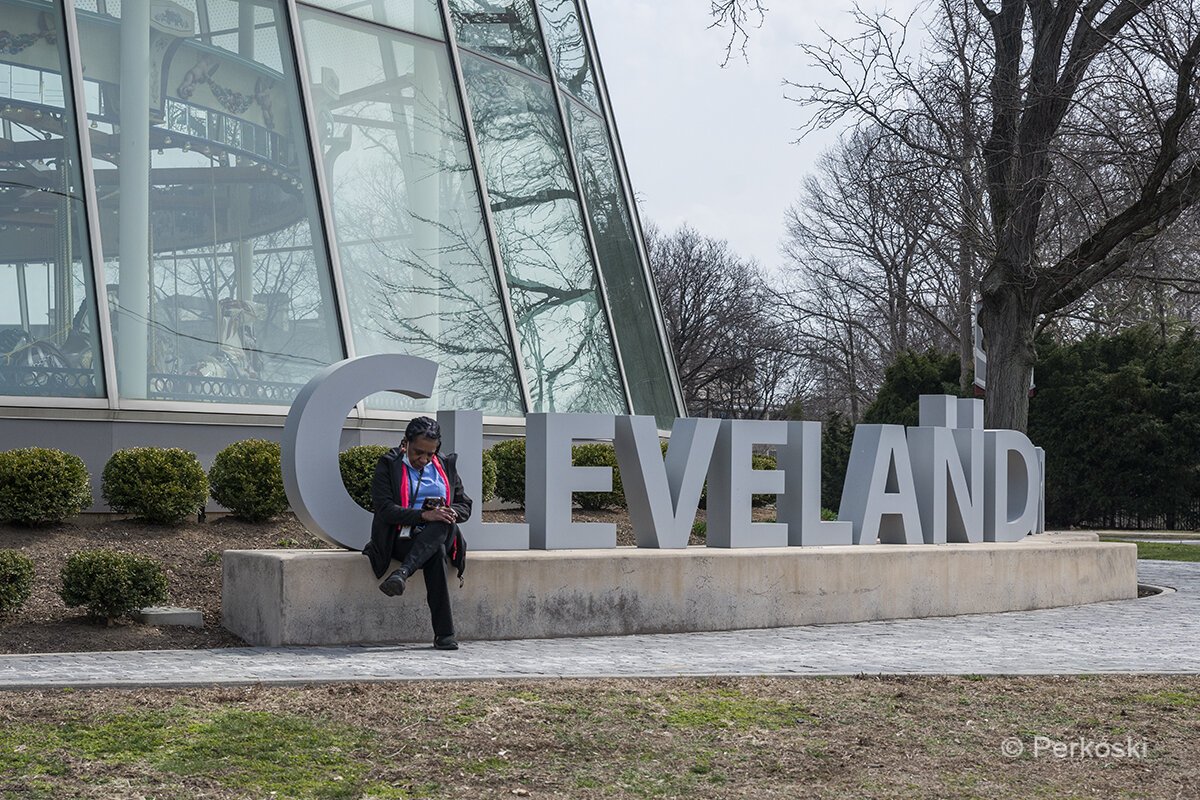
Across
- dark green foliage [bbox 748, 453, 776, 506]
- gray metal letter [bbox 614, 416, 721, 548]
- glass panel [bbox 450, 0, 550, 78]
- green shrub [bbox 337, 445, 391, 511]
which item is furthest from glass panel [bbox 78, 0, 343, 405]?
dark green foliage [bbox 748, 453, 776, 506]

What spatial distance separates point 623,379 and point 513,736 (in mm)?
12560

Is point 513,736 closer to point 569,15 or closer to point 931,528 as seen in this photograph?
point 931,528

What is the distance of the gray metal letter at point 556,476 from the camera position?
35.4ft

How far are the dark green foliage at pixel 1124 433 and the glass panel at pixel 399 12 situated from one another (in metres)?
20.9

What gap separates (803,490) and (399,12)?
8842 mm

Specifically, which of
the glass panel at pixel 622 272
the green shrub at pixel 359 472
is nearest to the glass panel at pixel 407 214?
the green shrub at pixel 359 472

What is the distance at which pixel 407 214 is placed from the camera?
54.3 feet

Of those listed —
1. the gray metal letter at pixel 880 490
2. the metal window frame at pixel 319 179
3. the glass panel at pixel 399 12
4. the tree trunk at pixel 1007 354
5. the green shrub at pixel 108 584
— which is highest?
the glass panel at pixel 399 12

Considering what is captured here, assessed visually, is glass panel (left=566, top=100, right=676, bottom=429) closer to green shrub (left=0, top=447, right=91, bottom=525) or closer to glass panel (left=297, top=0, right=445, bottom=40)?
glass panel (left=297, top=0, right=445, bottom=40)

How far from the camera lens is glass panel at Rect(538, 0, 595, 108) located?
20281 mm

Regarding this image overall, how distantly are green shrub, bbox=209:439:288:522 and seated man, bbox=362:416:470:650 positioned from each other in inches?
150

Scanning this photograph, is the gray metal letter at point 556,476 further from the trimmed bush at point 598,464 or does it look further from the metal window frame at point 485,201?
the metal window frame at point 485,201

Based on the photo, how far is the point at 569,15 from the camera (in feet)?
69.1

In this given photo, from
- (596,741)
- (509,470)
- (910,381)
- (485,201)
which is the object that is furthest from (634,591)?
(910,381)
